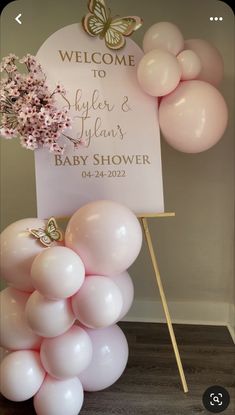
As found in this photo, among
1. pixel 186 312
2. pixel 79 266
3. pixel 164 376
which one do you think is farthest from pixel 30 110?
pixel 186 312

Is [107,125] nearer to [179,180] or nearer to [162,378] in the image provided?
[179,180]

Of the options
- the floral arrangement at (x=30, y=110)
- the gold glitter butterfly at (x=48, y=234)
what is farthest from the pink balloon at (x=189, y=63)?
the gold glitter butterfly at (x=48, y=234)

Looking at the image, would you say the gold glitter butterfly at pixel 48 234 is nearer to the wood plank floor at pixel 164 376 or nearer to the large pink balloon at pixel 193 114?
the large pink balloon at pixel 193 114

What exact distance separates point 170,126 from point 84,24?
22.0 inches

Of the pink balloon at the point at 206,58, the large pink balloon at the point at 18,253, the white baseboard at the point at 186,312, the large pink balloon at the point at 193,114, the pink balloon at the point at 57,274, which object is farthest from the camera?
the white baseboard at the point at 186,312

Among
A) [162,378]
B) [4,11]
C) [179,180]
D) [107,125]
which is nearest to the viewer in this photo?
[107,125]

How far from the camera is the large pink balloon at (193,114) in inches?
61.9

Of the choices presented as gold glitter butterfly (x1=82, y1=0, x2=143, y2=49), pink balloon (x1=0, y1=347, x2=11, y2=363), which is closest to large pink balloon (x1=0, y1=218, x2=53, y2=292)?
pink balloon (x1=0, y1=347, x2=11, y2=363)

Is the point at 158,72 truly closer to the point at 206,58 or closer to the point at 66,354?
the point at 206,58

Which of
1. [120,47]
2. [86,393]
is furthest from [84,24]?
[86,393]

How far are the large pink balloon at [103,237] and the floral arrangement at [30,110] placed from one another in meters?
0.33

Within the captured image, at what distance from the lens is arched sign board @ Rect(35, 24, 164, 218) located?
1.61 meters

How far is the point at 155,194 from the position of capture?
1.67 metres

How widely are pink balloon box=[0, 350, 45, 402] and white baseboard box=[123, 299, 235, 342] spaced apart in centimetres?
96
